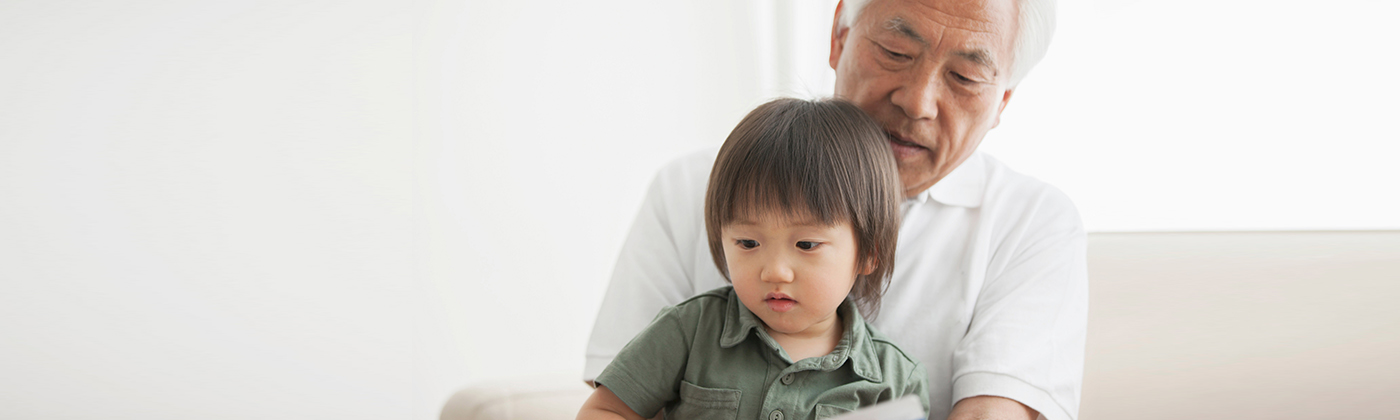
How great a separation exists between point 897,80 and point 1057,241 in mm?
344

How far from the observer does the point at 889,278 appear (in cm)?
125

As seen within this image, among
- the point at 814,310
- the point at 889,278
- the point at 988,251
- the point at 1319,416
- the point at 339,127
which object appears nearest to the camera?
the point at 814,310

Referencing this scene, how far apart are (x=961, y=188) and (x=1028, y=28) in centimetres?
26

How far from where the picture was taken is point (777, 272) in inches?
41.0

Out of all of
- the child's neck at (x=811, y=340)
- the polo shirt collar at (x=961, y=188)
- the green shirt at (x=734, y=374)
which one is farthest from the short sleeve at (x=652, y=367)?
the polo shirt collar at (x=961, y=188)

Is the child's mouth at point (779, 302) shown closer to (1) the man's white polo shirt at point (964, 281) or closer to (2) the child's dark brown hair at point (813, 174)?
(2) the child's dark brown hair at point (813, 174)

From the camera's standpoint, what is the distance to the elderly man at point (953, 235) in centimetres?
125

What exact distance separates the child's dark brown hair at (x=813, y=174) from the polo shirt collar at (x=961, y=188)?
0.76 feet

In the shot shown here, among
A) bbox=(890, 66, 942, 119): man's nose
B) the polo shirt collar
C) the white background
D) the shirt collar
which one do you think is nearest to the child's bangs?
the shirt collar

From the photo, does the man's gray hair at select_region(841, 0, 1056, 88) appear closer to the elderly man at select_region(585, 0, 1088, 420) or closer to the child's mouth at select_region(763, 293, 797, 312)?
the elderly man at select_region(585, 0, 1088, 420)

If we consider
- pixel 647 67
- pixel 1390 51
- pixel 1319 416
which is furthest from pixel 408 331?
pixel 1390 51

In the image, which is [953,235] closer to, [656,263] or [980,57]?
[980,57]

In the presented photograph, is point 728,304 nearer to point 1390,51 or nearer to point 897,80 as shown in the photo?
point 897,80

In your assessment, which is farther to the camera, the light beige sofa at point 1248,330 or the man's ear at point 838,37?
the light beige sofa at point 1248,330
